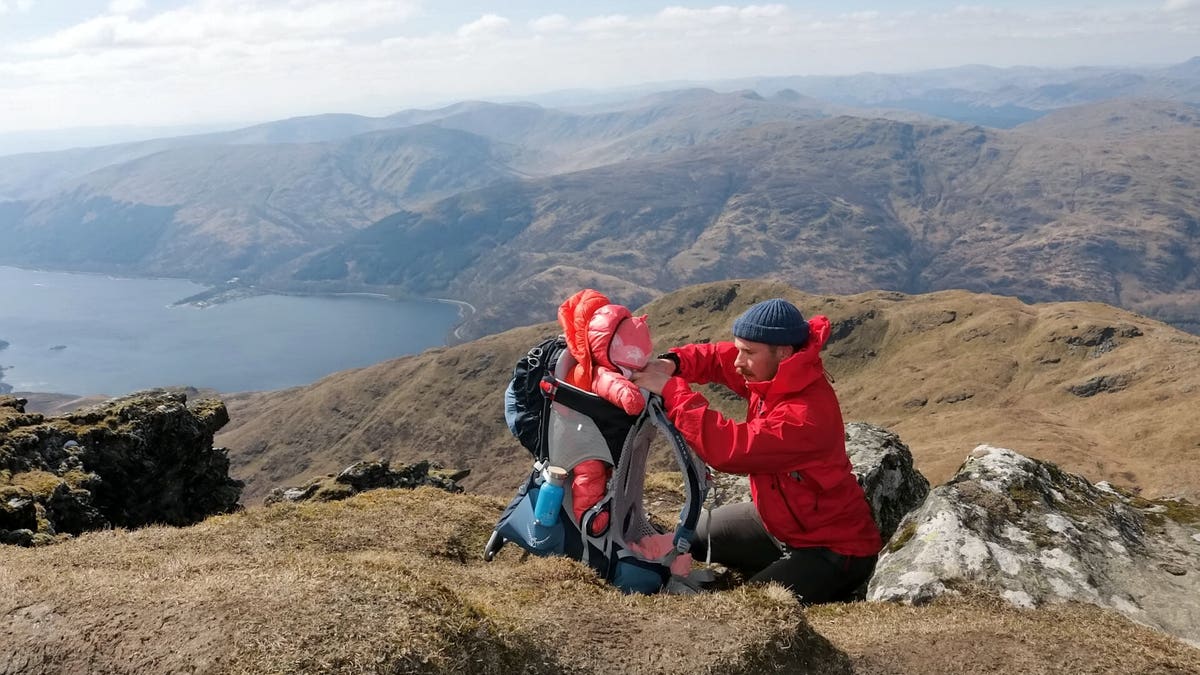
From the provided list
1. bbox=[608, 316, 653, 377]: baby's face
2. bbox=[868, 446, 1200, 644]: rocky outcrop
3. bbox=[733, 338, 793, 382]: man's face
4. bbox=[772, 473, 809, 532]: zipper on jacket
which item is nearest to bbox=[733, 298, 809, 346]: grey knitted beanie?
bbox=[733, 338, 793, 382]: man's face

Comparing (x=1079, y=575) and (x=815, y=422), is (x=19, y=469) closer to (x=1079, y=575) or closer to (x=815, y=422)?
(x=815, y=422)

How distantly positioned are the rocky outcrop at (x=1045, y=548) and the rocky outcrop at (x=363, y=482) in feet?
76.2

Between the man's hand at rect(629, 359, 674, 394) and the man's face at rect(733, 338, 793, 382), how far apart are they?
1421 millimetres

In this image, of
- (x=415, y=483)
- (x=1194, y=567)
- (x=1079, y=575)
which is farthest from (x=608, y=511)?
(x=415, y=483)

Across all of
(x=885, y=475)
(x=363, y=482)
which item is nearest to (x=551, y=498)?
(x=885, y=475)

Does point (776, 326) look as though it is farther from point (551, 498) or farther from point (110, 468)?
point (110, 468)

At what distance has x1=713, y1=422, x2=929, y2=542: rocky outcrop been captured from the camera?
18.4m

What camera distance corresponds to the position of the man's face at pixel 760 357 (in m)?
12.1

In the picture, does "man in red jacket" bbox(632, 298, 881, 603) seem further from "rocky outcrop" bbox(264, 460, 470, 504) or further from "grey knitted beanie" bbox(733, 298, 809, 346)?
"rocky outcrop" bbox(264, 460, 470, 504)

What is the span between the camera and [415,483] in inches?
1416

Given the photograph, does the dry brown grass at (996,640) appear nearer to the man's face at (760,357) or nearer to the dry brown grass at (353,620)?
the dry brown grass at (353,620)

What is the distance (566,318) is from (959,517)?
29.1 feet

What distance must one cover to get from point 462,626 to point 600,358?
5653 millimetres

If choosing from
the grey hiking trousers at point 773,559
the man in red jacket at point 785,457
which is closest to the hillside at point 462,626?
the grey hiking trousers at point 773,559
